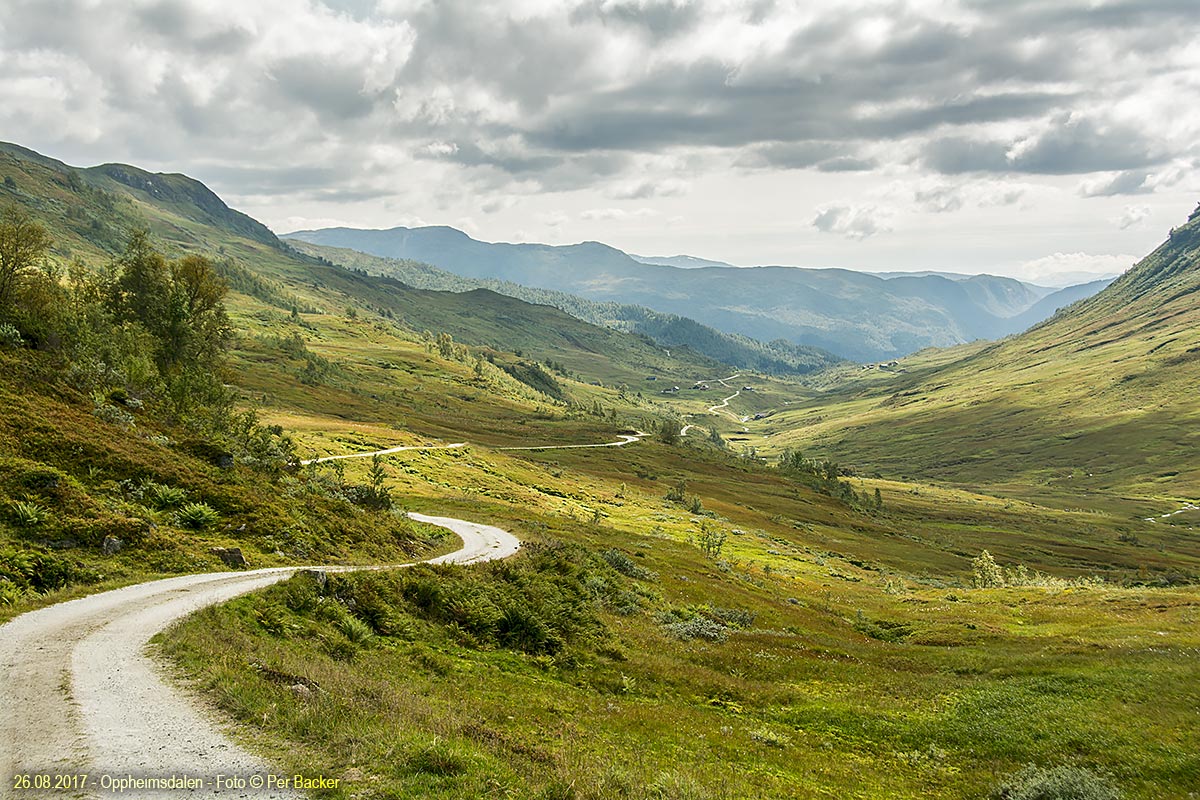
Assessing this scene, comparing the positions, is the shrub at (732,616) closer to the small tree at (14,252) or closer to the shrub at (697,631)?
the shrub at (697,631)

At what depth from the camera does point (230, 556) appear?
89.1 feet

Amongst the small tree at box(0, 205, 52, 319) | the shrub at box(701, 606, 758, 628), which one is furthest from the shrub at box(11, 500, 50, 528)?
the shrub at box(701, 606, 758, 628)

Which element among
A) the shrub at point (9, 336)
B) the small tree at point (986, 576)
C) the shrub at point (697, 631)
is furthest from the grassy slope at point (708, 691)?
the small tree at point (986, 576)

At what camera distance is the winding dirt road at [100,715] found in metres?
10.3

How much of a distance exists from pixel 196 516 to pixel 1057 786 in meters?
33.9

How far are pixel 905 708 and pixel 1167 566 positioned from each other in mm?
178150

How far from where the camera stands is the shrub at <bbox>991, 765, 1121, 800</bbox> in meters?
16.0

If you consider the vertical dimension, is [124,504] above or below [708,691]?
above

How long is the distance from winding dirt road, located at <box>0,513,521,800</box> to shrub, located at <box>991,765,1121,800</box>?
59.6 feet

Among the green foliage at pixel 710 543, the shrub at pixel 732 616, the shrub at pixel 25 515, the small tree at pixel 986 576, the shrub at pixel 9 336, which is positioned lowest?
the small tree at pixel 986 576

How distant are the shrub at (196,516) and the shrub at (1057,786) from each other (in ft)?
107

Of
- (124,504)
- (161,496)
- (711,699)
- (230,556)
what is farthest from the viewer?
(161,496)

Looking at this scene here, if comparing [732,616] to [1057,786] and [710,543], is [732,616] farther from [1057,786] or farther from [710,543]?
[710,543]

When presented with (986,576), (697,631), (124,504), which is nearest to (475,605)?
(697,631)
